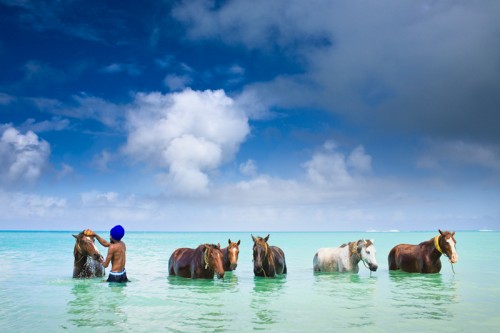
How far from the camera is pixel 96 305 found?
411 inches

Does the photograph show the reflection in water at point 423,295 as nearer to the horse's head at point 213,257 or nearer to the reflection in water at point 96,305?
the horse's head at point 213,257

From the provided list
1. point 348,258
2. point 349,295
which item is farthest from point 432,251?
point 349,295

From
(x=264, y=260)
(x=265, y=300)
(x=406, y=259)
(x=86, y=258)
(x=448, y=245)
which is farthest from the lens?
(x=406, y=259)

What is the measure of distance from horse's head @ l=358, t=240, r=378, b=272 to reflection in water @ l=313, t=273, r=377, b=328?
0.56 meters

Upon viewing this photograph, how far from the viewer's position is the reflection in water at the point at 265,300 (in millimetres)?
8977

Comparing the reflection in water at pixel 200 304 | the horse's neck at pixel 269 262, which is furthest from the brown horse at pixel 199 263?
the horse's neck at pixel 269 262

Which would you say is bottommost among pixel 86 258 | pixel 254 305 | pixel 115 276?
pixel 254 305

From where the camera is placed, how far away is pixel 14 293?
1304cm

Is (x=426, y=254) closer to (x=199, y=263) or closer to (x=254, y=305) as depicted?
(x=199, y=263)

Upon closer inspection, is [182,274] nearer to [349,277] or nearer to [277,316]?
[349,277]

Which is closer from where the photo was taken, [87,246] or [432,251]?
[87,246]

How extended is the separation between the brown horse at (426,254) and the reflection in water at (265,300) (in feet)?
16.8

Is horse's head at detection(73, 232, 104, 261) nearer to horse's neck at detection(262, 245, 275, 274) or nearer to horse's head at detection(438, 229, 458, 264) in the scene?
horse's neck at detection(262, 245, 275, 274)

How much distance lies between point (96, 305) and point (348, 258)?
33.3 ft
